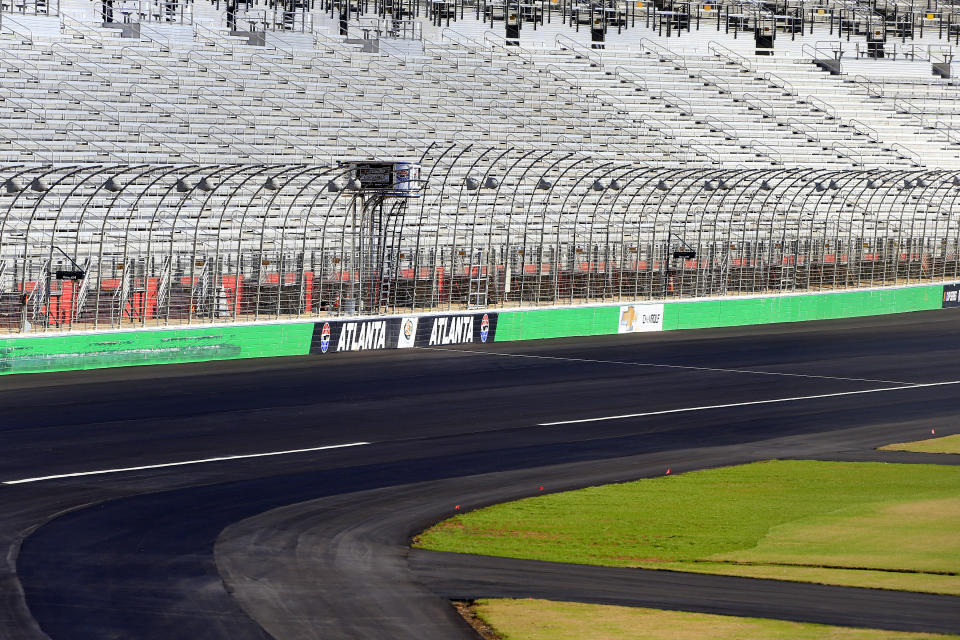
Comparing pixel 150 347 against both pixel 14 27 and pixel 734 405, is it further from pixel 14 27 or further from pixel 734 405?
pixel 14 27

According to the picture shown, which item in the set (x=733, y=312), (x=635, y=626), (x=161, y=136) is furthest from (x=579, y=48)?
(x=635, y=626)

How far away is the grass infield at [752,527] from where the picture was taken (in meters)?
13.0

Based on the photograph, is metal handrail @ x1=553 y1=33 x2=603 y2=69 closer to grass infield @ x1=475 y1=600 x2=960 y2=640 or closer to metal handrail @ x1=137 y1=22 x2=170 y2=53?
metal handrail @ x1=137 y1=22 x2=170 y2=53

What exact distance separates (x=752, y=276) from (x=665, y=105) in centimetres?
1529

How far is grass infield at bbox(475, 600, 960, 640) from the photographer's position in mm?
10531

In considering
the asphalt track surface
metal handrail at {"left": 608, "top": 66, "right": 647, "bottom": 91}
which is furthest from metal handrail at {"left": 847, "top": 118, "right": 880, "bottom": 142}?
the asphalt track surface

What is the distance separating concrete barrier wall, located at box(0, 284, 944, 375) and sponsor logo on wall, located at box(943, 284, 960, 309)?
1396 millimetres

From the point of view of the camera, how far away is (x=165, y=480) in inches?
672

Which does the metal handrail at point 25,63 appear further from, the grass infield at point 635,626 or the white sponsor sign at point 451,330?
the grass infield at point 635,626

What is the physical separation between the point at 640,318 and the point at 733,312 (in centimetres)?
358

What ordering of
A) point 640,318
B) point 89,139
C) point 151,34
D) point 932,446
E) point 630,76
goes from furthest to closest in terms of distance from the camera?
point 630,76
point 151,34
point 89,139
point 640,318
point 932,446

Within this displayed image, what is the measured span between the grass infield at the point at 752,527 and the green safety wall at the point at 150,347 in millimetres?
13644

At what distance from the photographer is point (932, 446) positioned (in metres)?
20.8

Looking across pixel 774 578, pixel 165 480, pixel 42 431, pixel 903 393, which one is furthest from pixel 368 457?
pixel 903 393
